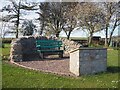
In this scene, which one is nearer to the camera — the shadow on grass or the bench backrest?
the shadow on grass

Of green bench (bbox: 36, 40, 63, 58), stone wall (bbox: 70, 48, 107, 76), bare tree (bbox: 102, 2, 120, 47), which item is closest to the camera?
stone wall (bbox: 70, 48, 107, 76)

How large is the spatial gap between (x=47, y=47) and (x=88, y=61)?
7543mm

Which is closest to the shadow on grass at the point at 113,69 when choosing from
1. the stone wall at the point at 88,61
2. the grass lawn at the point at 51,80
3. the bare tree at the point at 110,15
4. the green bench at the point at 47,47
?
the grass lawn at the point at 51,80

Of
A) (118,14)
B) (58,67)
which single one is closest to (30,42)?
(58,67)

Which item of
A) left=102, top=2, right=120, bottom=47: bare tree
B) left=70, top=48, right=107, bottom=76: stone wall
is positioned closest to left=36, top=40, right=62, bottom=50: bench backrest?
left=70, top=48, right=107, bottom=76: stone wall

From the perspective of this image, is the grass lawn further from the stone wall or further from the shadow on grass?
the stone wall

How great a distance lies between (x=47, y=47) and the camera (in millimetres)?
20000

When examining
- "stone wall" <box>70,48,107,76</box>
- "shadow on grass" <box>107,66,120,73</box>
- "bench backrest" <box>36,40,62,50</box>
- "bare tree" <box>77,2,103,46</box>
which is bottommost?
"shadow on grass" <box>107,66,120,73</box>

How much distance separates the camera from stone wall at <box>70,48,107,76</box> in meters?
12.6

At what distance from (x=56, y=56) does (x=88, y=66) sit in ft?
24.2

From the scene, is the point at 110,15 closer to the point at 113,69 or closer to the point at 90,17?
the point at 90,17

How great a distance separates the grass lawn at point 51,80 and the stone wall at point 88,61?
0.41 m

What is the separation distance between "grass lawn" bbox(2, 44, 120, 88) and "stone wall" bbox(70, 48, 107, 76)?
410 mm

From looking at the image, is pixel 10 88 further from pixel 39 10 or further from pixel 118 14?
pixel 39 10
